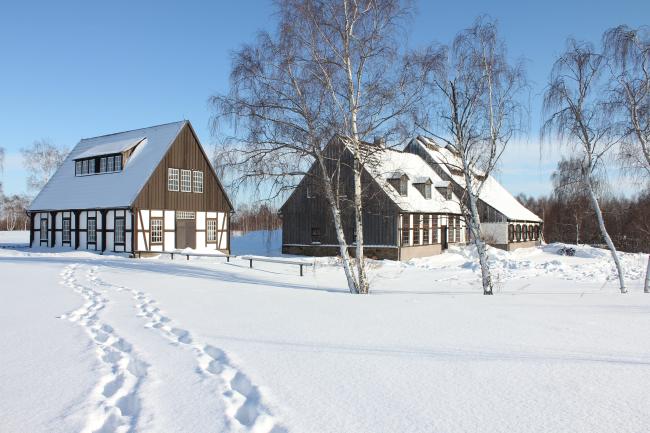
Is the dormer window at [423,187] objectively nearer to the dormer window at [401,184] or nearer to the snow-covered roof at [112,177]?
the dormer window at [401,184]

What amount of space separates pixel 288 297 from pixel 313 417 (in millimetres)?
8898

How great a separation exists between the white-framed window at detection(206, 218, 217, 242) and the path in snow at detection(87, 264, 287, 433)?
76.4 ft

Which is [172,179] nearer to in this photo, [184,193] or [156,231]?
[184,193]

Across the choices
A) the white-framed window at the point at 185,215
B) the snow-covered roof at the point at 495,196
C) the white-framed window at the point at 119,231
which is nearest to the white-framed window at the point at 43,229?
the white-framed window at the point at 119,231

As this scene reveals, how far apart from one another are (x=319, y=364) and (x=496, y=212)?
111 feet

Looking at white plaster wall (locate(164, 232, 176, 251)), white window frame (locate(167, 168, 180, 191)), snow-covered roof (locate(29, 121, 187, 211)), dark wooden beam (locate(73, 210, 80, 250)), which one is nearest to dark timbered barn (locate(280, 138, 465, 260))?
white window frame (locate(167, 168, 180, 191))

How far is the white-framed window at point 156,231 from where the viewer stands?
95.8 ft

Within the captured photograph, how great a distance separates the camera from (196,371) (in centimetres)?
592

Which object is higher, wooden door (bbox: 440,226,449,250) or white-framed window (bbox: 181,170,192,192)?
white-framed window (bbox: 181,170,192,192)

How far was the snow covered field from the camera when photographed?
14.5ft

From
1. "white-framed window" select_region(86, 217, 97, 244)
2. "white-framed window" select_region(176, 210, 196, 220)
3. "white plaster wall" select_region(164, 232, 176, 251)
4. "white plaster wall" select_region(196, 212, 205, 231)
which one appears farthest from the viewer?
"white plaster wall" select_region(196, 212, 205, 231)

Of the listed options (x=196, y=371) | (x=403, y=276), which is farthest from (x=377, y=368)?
(x=403, y=276)

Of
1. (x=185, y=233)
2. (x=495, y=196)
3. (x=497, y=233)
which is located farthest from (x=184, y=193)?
(x=495, y=196)

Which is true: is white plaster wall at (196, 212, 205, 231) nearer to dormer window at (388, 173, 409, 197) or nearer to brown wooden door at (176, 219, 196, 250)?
brown wooden door at (176, 219, 196, 250)
